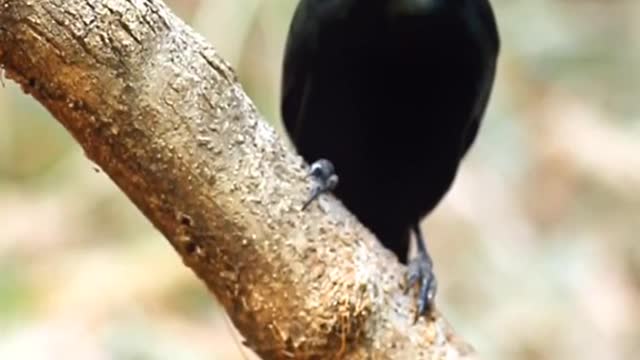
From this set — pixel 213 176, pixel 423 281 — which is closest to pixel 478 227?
pixel 423 281

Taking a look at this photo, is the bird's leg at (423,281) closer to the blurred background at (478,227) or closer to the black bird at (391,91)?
the black bird at (391,91)

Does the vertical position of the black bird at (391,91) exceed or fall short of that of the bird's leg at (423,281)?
it exceeds it

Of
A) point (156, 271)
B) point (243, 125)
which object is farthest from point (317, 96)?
point (156, 271)

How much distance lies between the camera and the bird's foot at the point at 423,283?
5.72 feet

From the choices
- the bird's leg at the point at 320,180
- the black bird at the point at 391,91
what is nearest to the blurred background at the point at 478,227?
the black bird at the point at 391,91

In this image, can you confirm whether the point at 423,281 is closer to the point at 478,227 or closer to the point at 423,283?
the point at 423,283

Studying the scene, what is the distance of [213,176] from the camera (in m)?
1.48

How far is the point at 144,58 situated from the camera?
4.60 ft

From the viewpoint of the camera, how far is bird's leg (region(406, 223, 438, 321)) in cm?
175

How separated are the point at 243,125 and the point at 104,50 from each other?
20 cm

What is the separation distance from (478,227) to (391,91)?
1.31 m

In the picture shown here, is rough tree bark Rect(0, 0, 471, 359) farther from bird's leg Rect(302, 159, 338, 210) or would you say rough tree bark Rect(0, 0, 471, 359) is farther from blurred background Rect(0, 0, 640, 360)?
blurred background Rect(0, 0, 640, 360)

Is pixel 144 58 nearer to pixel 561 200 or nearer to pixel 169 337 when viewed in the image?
pixel 169 337

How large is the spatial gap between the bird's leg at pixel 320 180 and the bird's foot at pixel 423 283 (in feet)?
0.56
